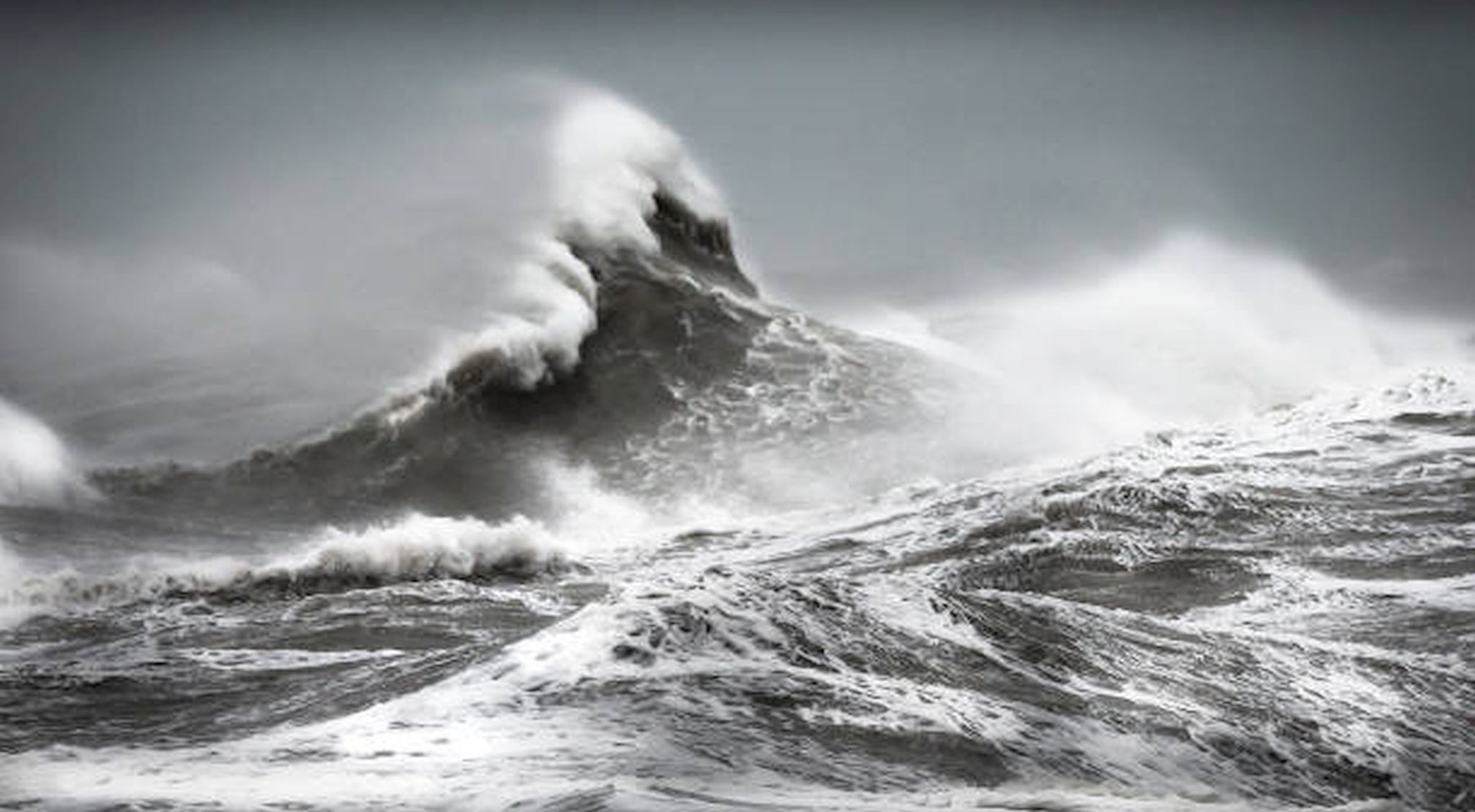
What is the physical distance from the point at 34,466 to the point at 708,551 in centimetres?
804

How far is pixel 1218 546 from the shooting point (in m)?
15.8

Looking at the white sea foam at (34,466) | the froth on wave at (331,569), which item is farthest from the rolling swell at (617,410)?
the froth on wave at (331,569)

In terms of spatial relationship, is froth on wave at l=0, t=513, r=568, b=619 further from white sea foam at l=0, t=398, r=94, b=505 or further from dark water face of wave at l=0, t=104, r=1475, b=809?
white sea foam at l=0, t=398, r=94, b=505

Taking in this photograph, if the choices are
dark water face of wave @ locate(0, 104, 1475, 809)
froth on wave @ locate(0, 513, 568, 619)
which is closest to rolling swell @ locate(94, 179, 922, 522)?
dark water face of wave @ locate(0, 104, 1475, 809)

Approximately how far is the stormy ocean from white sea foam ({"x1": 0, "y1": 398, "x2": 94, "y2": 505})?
0.07 metres

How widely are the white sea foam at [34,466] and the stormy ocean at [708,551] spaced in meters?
0.07

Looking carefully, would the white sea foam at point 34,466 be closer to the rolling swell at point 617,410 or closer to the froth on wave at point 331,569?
the rolling swell at point 617,410

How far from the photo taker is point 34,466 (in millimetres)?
18656

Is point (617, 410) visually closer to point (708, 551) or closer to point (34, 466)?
point (708, 551)

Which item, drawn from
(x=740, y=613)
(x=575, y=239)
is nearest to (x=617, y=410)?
(x=575, y=239)

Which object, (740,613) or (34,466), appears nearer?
(740,613)

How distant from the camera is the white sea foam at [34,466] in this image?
17.7 meters

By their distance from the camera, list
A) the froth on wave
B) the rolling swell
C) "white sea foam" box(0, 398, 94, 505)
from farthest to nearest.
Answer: the rolling swell, "white sea foam" box(0, 398, 94, 505), the froth on wave

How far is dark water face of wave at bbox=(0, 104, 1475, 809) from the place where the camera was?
7.08 metres
